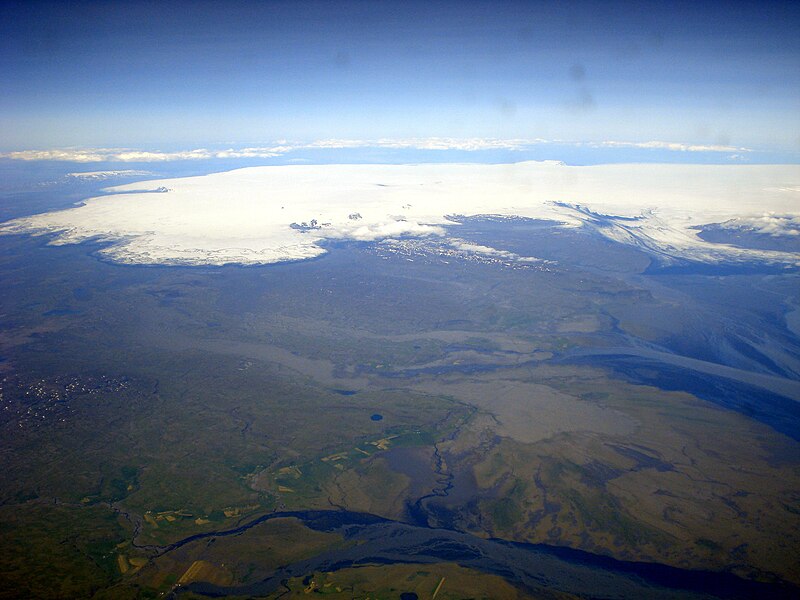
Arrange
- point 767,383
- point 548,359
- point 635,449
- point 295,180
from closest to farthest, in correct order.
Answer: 1. point 635,449
2. point 767,383
3. point 548,359
4. point 295,180

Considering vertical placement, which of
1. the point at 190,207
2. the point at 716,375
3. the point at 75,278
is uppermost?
the point at 190,207

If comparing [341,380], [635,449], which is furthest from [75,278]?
[635,449]

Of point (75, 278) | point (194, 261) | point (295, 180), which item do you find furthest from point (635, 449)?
point (295, 180)

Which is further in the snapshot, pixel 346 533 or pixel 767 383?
pixel 767 383

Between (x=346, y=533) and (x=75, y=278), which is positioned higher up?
(x=75, y=278)

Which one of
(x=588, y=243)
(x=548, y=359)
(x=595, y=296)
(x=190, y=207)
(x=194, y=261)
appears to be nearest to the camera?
(x=548, y=359)

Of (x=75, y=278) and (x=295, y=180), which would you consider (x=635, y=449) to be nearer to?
(x=75, y=278)

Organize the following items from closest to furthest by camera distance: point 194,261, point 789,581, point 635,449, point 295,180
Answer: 1. point 789,581
2. point 635,449
3. point 194,261
4. point 295,180

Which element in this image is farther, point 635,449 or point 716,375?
point 716,375

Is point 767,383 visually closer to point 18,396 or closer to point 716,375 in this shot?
point 716,375
